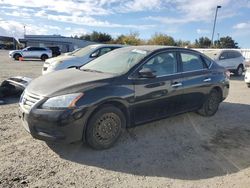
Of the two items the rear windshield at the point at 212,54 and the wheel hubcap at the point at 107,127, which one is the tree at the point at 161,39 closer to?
the rear windshield at the point at 212,54

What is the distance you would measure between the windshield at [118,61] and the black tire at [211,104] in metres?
2.25

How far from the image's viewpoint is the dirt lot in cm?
378

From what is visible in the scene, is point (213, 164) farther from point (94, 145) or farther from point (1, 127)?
point (1, 127)

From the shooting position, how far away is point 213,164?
4.37m

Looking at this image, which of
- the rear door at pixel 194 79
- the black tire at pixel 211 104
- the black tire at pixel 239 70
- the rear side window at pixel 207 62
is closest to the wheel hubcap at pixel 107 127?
the rear door at pixel 194 79

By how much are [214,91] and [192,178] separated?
11.4 ft

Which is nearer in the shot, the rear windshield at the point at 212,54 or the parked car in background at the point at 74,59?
the parked car in background at the point at 74,59

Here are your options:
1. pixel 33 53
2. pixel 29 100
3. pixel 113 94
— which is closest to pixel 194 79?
pixel 113 94

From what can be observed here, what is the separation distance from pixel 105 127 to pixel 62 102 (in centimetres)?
84

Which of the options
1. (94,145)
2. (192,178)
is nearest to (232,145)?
(192,178)

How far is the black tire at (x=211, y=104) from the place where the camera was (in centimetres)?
676

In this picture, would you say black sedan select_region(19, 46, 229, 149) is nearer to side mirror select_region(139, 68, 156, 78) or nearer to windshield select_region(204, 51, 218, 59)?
side mirror select_region(139, 68, 156, 78)

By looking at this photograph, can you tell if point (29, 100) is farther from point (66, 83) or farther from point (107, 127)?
point (107, 127)

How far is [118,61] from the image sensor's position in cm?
547
